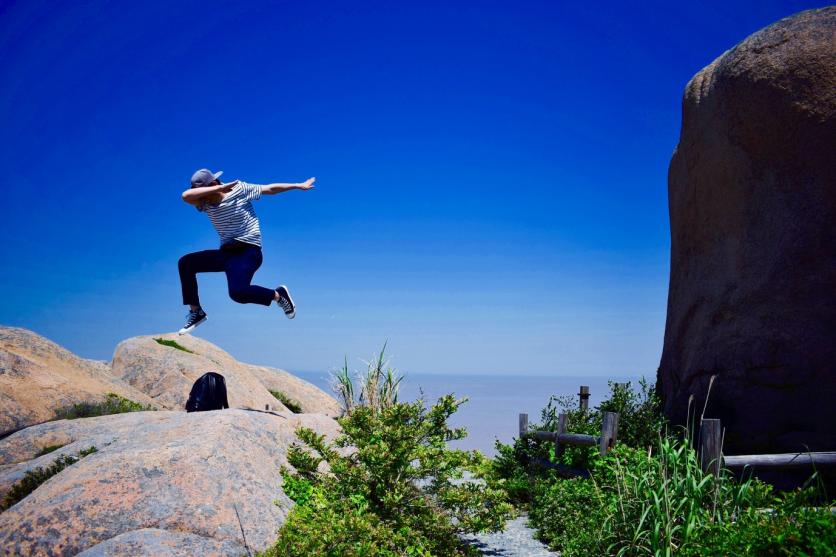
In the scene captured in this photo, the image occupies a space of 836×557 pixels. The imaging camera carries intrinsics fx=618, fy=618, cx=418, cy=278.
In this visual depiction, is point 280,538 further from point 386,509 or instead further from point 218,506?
point 386,509

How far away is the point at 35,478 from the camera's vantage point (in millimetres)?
5754

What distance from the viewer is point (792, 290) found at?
24.2 ft

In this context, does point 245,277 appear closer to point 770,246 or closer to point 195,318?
point 195,318

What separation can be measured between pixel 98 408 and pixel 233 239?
15.2 feet

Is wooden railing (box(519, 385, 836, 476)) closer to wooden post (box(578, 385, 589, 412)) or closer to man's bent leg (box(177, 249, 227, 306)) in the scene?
wooden post (box(578, 385, 589, 412))

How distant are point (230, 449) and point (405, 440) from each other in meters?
1.54

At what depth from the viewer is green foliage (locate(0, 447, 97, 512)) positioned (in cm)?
568

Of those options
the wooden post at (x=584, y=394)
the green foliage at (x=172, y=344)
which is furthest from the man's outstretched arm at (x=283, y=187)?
the green foliage at (x=172, y=344)

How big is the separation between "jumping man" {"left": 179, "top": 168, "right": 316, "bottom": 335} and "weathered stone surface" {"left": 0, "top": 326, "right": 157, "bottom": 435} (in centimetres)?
421

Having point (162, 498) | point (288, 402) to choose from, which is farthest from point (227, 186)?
point (288, 402)

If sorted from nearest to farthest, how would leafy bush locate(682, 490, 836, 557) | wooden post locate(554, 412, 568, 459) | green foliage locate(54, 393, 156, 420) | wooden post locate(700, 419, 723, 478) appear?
leafy bush locate(682, 490, 836, 557)
wooden post locate(700, 419, 723, 478)
wooden post locate(554, 412, 568, 459)
green foliage locate(54, 393, 156, 420)

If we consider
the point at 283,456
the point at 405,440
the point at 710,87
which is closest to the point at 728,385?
the point at 710,87

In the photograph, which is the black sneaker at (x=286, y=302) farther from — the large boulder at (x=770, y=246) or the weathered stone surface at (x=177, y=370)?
the weathered stone surface at (x=177, y=370)

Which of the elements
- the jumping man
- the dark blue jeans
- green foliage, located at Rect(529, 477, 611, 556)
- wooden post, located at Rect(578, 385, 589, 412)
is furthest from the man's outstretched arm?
wooden post, located at Rect(578, 385, 589, 412)
